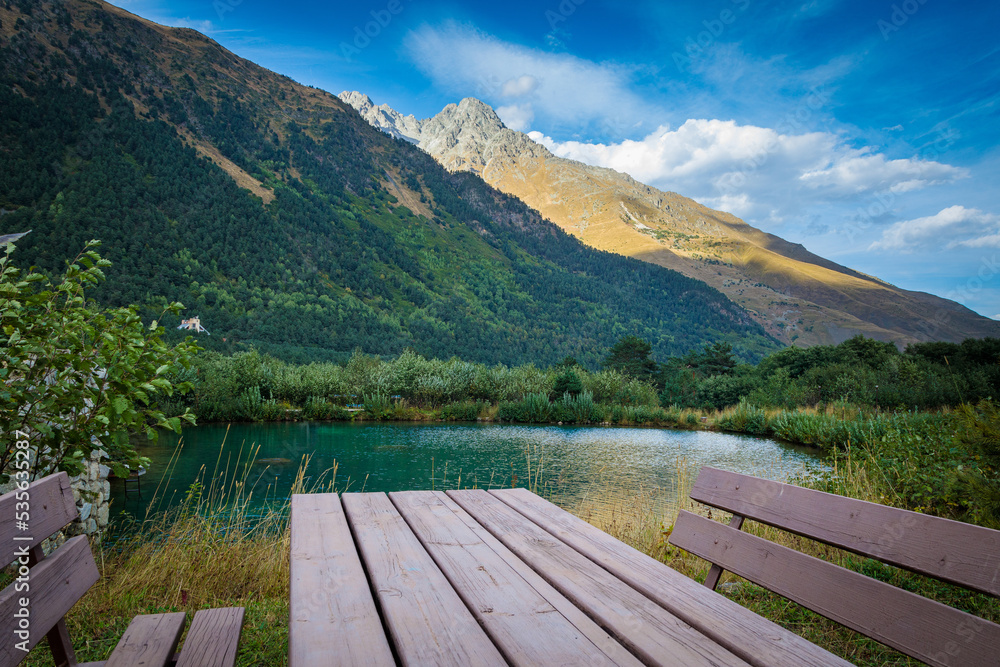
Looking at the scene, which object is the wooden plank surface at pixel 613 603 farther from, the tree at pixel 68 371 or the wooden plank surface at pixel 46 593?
the tree at pixel 68 371

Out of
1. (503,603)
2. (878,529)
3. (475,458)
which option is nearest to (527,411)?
(475,458)

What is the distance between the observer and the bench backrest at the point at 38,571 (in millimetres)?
993

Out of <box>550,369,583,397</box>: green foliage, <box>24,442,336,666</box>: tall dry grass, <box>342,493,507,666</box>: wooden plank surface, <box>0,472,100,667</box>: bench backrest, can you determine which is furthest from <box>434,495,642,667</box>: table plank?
<box>550,369,583,397</box>: green foliage

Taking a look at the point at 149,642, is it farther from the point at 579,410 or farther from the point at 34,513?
the point at 579,410

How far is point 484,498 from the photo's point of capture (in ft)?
6.93

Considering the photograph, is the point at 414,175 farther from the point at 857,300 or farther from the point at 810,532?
the point at 857,300

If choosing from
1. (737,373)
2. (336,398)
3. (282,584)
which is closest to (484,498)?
(282,584)

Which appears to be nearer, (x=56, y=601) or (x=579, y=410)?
(x=56, y=601)

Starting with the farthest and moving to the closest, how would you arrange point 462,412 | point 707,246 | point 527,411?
point 707,246 < point 527,411 < point 462,412

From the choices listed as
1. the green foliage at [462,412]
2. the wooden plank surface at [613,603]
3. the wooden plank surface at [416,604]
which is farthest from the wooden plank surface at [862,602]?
the green foliage at [462,412]

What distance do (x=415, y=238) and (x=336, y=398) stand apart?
49.9 meters

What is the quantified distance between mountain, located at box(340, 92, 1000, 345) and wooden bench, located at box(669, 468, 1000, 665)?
309 ft

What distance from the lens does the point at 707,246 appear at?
132 metres

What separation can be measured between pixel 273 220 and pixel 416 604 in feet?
174
